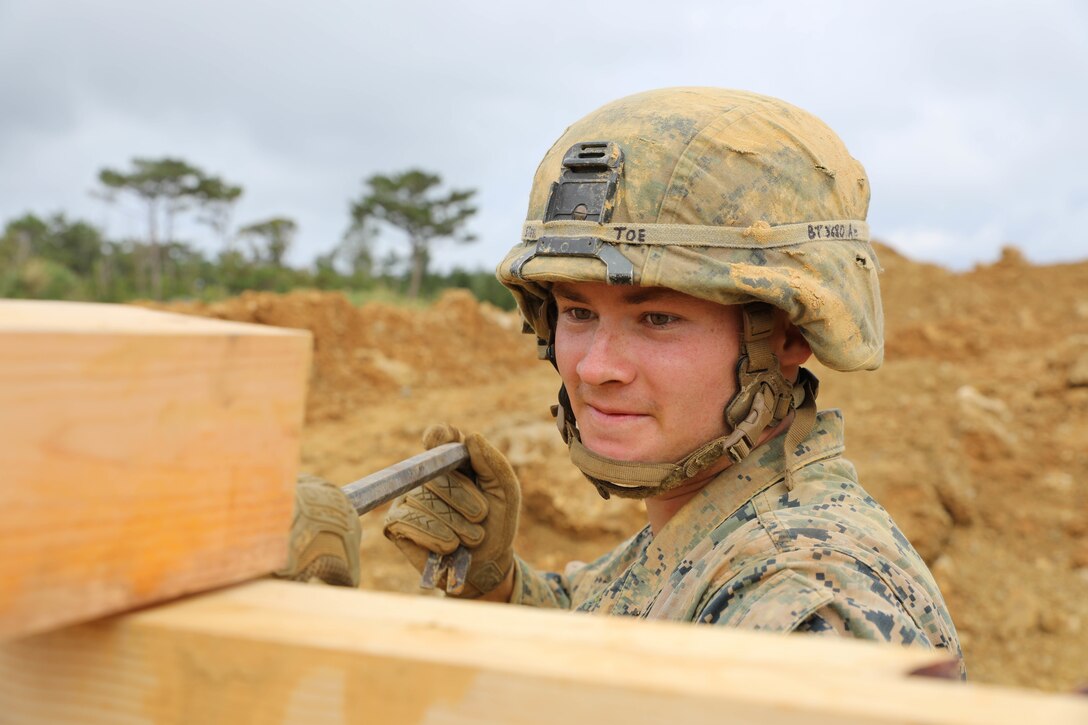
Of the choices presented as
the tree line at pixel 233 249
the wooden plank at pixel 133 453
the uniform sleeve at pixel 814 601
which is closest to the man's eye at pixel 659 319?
the uniform sleeve at pixel 814 601

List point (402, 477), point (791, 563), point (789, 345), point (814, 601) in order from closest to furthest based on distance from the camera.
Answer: point (814, 601)
point (791, 563)
point (789, 345)
point (402, 477)

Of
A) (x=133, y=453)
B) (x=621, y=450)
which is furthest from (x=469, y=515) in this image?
(x=133, y=453)

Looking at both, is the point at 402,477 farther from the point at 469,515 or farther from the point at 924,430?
the point at 924,430

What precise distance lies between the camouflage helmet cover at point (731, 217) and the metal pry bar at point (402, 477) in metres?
0.76

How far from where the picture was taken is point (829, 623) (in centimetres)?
167

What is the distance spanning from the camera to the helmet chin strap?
237 cm

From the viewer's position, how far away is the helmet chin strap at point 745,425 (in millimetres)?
2365

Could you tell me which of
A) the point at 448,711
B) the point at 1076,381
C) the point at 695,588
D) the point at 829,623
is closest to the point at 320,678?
the point at 448,711

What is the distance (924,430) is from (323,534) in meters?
A: 6.68

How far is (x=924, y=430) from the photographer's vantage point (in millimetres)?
7879

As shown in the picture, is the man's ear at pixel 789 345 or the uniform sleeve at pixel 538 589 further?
the uniform sleeve at pixel 538 589

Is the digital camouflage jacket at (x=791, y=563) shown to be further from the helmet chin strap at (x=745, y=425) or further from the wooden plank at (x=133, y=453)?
the wooden plank at (x=133, y=453)

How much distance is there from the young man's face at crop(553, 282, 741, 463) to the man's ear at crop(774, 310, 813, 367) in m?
0.15

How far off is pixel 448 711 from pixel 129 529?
0.40 m
